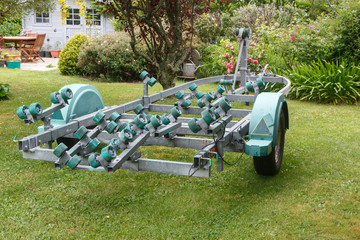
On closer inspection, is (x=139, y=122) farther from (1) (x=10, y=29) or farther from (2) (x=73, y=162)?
(1) (x=10, y=29)

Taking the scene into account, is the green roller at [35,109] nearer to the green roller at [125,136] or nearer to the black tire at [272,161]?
the green roller at [125,136]

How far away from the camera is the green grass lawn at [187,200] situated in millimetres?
3455

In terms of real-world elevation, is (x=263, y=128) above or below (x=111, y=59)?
below

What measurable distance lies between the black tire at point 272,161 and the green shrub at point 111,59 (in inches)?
342

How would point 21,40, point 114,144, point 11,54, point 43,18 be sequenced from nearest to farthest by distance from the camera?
Result: point 114,144
point 11,54
point 21,40
point 43,18

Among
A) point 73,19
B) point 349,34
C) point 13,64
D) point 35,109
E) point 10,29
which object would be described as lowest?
point 13,64

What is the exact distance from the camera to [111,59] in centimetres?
1304

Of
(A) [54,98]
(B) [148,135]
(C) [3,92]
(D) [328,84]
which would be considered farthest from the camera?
(C) [3,92]

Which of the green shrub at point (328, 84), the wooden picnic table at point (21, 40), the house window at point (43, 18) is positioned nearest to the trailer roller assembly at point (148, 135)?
the green shrub at point (328, 84)

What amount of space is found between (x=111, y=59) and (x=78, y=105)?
27.9 ft

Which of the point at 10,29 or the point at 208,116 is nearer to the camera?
the point at 208,116

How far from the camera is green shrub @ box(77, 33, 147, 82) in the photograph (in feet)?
42.5

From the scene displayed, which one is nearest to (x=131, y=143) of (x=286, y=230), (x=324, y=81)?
(x=286, y=230)

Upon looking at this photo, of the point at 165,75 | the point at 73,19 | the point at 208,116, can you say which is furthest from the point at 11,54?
the point at 208,116
